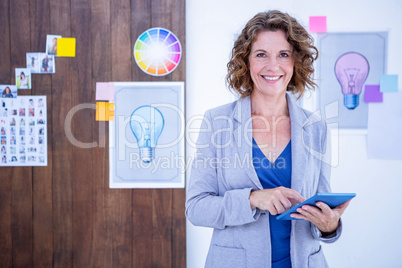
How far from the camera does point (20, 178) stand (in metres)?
1.72

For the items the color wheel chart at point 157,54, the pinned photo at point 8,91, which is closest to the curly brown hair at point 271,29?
the color wheel chart at point 157,54

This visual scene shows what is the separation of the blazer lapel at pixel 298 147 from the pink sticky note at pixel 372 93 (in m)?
0.96

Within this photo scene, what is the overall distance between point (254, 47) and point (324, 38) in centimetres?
99

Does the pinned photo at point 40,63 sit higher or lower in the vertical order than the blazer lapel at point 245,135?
higher

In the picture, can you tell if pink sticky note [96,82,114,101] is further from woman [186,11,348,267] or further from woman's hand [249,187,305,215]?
woman's hand [249,187,305,215]

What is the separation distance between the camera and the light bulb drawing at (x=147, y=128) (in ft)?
5.56

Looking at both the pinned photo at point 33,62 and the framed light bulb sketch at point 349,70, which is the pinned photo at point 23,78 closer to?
the pinned photo at point 33,62

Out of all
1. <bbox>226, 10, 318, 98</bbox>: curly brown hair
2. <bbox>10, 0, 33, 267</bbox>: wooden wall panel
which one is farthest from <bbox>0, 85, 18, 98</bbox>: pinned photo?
<bbox>226, 10, 318, 98</bbox>: curly brown hair

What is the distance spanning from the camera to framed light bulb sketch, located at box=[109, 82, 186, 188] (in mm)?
1692

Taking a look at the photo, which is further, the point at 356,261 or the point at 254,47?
the point at 356,261

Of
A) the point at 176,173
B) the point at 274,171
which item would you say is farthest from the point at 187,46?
the point at 274,171

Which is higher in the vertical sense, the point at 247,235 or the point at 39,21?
the point at 39,21

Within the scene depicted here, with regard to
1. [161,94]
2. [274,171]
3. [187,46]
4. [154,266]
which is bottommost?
[154,266]

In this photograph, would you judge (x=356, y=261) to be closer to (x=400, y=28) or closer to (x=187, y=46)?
(x=400, y=28)
